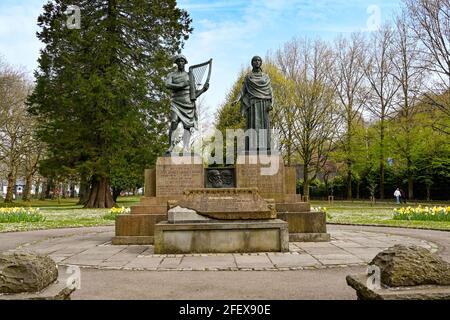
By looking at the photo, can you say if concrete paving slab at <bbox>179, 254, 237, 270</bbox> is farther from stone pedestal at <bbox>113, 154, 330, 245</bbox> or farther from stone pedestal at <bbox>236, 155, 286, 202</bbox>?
stone pedestal at <bbox>236, 155, 286, 202</bbox>

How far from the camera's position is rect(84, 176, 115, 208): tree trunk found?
31.1m

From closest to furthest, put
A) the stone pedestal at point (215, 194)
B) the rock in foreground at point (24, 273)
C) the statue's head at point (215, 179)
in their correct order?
the rock in foreground at point (24, 273) → the stone pedestal at point (215, 194) → the statue's head at point (215, 179)

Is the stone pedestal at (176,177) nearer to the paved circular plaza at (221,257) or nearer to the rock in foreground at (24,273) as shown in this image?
the paved circular plaza at (221,257)

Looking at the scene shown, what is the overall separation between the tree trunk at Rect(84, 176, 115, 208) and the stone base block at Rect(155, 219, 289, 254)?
75.3 feet

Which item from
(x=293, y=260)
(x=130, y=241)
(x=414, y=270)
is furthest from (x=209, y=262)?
(x=414, y=270)

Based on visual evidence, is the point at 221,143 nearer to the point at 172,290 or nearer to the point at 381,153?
the point at 381,153

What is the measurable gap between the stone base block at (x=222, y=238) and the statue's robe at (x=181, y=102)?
3.97 meters

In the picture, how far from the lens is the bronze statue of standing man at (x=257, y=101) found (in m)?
12.3

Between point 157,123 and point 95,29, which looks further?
point 157,123

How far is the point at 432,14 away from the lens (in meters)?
28.4

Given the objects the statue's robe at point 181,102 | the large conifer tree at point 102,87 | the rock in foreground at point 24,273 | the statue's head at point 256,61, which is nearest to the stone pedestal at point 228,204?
the statue's robe at point 181,102

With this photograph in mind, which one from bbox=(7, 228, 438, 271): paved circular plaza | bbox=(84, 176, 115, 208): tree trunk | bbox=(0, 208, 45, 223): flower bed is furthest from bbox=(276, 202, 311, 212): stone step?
bbox=(84, 176, 115, 208): tree trunk

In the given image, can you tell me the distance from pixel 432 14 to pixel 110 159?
22.5 metres
